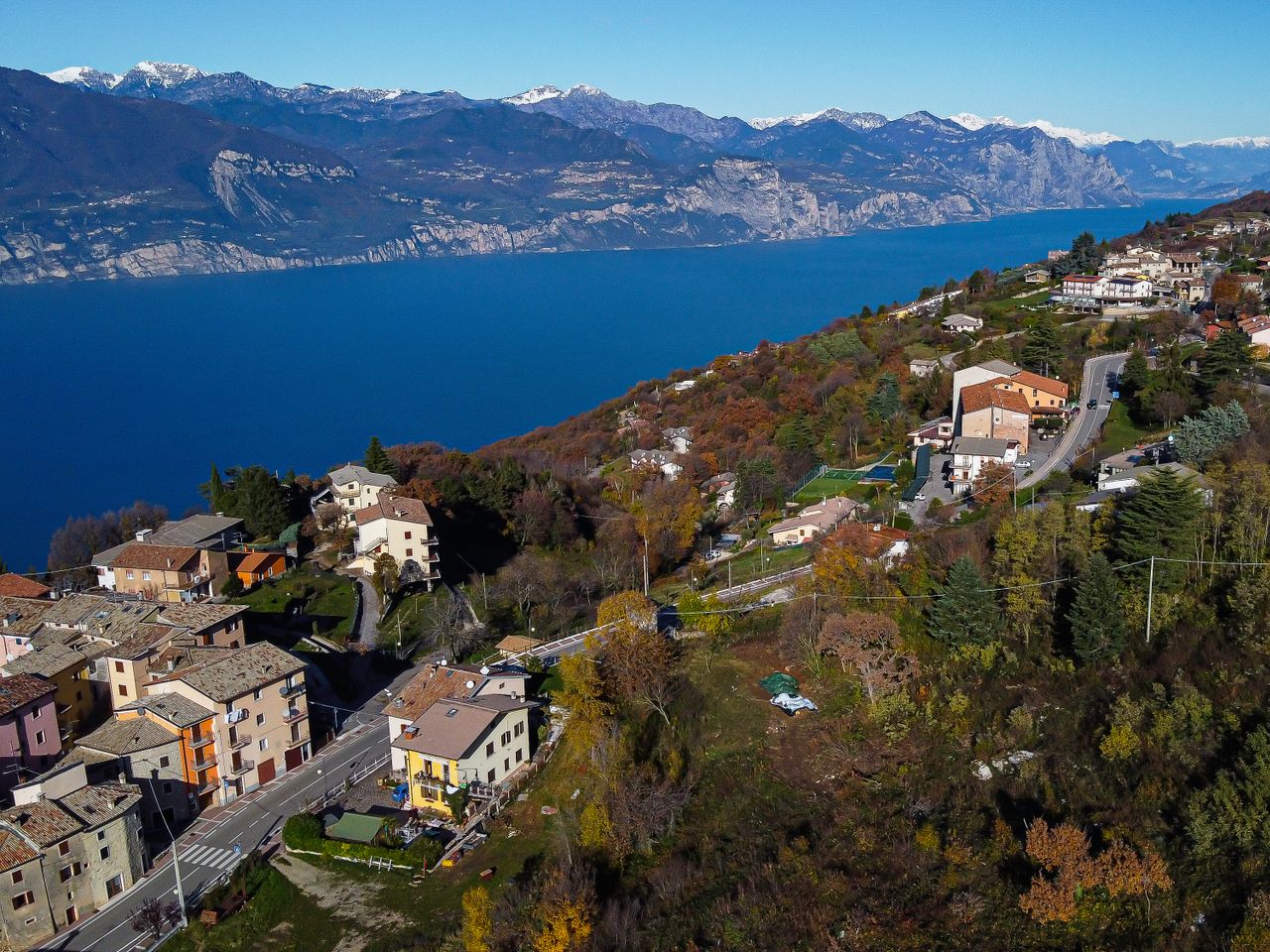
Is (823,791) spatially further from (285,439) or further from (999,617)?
(285,439)

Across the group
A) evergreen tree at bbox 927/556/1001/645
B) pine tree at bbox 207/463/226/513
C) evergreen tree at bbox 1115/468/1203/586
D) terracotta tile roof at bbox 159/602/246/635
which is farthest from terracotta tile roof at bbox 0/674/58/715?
evergreen tree at bbox 1115/468/1203/586

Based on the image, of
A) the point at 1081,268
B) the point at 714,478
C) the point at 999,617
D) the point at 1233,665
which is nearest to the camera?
the point at 1233,665

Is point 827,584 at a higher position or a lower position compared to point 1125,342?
lower

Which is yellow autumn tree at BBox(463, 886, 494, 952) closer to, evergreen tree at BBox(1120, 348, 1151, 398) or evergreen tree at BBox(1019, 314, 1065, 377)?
evergreen tree at BBox(1120, 348, 1151, 398)

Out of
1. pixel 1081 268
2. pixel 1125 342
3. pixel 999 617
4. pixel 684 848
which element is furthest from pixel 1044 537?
pixel 1081 268

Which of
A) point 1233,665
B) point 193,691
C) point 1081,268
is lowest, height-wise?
point 193,691

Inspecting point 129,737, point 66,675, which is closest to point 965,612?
point 129,737

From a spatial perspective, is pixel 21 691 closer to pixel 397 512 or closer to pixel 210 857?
pixel 210 857
